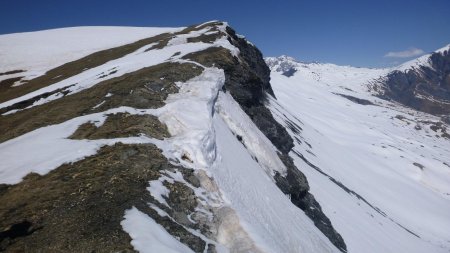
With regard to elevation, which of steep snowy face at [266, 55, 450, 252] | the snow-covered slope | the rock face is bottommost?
steep snowy face at [266, 55, 450, 252]

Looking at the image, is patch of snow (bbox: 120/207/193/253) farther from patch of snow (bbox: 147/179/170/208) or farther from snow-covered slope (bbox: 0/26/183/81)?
snow-covered slope (bbox: 0/26/183/81)

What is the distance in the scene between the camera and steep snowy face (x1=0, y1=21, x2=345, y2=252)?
12.4 meters

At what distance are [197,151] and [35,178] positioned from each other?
7.27 meters

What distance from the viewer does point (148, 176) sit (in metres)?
15.7

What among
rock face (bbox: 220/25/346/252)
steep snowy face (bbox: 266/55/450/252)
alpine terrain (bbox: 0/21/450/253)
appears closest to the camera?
alpine terrain (bbox: 0/21/450/253)

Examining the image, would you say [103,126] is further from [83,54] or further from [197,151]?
[83,54]

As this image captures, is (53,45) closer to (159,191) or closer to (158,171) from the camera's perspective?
(158,171)

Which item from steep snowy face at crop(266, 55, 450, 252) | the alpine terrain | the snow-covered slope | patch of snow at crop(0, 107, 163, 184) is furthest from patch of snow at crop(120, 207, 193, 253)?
the snow-covered slope

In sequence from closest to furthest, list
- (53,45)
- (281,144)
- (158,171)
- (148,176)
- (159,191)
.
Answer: (159,191), (148,176), (158,171), (281,144), (53,45)

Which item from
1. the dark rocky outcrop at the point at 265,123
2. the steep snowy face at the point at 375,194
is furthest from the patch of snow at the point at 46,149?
the steep snowy face at the point at 375,194

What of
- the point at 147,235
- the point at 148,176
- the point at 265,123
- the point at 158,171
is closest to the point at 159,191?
the point at 148,176

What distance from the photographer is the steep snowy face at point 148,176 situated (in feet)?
40.6

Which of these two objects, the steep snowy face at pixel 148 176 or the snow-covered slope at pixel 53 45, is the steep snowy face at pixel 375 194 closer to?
the steep snowy face at pixel 148 176

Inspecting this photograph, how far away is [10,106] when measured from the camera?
35219 millimetres
